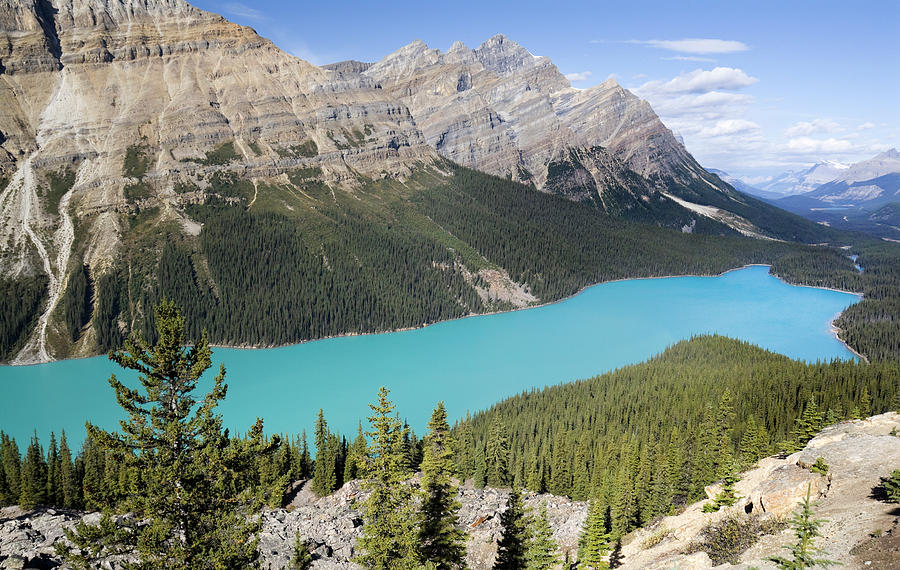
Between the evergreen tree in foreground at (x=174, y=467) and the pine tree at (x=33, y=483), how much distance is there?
3819 centimetres

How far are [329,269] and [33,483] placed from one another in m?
96.4

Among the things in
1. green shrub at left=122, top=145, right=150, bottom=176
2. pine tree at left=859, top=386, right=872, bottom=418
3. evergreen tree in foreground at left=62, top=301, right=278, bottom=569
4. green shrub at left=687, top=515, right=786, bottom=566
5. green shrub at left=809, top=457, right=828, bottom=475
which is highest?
green shrub at left=122, top=145, right=150, bottom=176

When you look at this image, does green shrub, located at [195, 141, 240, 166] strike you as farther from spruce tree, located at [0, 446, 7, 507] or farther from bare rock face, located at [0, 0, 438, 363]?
spruce tree, located at [0, 446, 7, 507]

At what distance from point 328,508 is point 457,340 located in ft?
255

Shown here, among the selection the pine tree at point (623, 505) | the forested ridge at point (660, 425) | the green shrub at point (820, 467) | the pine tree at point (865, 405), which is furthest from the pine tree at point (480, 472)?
the pine tree at point (865, 405)

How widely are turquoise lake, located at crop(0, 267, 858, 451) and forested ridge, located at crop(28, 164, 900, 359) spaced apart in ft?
21.7

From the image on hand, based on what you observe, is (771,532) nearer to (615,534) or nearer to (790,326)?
(615,534)

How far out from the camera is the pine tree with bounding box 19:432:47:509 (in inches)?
1779

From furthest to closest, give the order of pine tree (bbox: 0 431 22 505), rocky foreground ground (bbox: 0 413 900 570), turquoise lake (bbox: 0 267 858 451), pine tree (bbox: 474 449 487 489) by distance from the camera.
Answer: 1. turquoise lake (bbox: 0 267 858 451)
2. pine tree (bbox: 474 449 487 489)
3. pine tree (bbox: 0 431 22 505)
4. rocky foreground ground (bbox: 0 413 900 570)

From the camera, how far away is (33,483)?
46.9 metres

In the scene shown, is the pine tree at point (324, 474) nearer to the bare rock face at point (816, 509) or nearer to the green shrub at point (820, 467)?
the bare rock face at point (816, 509)

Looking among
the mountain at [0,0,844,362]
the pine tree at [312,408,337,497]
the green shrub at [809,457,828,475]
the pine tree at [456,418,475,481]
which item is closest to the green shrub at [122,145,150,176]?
the mountain at [0,0,844,362]

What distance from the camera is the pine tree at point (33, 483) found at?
1779 inches

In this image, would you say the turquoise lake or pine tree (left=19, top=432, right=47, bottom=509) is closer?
pine tree (left=19, top=432, right=47, bottom=509)
